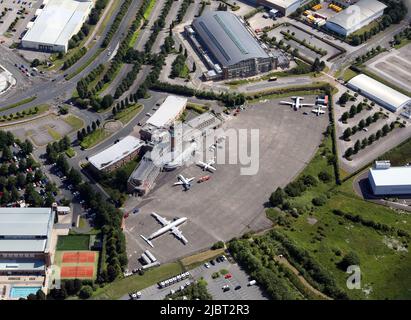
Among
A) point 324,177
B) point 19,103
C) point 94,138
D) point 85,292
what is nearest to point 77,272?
point 85,292

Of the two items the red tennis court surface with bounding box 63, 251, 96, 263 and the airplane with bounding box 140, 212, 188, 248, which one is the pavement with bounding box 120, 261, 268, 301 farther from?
the red tennis court surface with bounding box 63, 251, 96, 263

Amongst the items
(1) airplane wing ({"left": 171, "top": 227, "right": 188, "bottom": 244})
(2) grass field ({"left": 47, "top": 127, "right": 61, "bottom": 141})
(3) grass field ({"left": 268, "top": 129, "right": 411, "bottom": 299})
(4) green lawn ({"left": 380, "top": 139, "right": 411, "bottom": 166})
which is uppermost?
(2) grass field ({"left": 47, "top": 127, "right": 61, "bottom": 141})

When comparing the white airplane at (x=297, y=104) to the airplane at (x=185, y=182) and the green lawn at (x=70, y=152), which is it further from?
the green lawn at (x=70, y=152)

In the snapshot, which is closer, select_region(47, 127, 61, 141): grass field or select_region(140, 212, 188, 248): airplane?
select_region(140, 212, 188, 248): airplane

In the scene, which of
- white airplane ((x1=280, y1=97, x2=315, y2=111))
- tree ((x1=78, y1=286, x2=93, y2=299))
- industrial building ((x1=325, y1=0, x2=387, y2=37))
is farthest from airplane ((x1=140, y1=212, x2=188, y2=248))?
industrial building ((x1=325, y1=0, x2=387, y2=37))

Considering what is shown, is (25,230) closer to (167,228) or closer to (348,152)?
(167,228)

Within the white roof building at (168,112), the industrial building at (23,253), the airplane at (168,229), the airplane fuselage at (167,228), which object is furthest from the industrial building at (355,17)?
the industrial building at (23,253)
